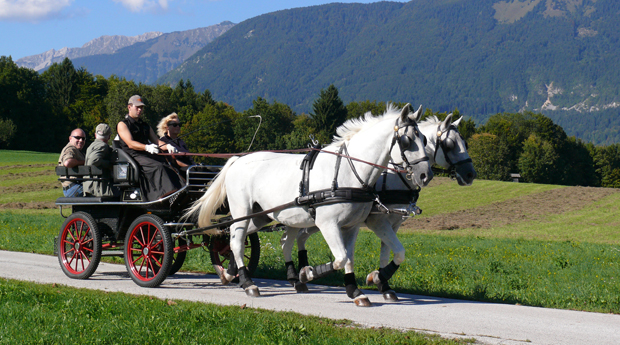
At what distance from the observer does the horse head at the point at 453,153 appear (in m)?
7.36

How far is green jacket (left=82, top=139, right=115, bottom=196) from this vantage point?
29.6 feet

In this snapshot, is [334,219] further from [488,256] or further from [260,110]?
[260,110]

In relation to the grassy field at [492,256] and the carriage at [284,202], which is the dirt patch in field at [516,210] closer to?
the grassy field at [492,256]

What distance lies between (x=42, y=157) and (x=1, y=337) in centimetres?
5642

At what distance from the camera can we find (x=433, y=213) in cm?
3097

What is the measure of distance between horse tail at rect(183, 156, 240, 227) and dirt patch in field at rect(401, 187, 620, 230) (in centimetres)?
1587

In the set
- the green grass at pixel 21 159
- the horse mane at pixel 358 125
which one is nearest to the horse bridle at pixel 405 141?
the horse mane at pixel 358 125

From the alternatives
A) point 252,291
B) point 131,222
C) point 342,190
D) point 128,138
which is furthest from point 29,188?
point 342,190

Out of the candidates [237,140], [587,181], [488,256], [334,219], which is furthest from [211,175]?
Answer: [587,181]

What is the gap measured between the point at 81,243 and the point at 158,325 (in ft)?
14.2

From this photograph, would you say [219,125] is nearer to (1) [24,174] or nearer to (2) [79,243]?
(1) [24,174]

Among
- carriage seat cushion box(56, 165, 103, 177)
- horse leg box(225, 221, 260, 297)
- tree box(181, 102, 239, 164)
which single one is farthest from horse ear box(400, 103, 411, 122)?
tree box(181, 102, 239, 164)

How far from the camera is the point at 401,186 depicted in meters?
7.96

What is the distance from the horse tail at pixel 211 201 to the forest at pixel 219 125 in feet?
166
